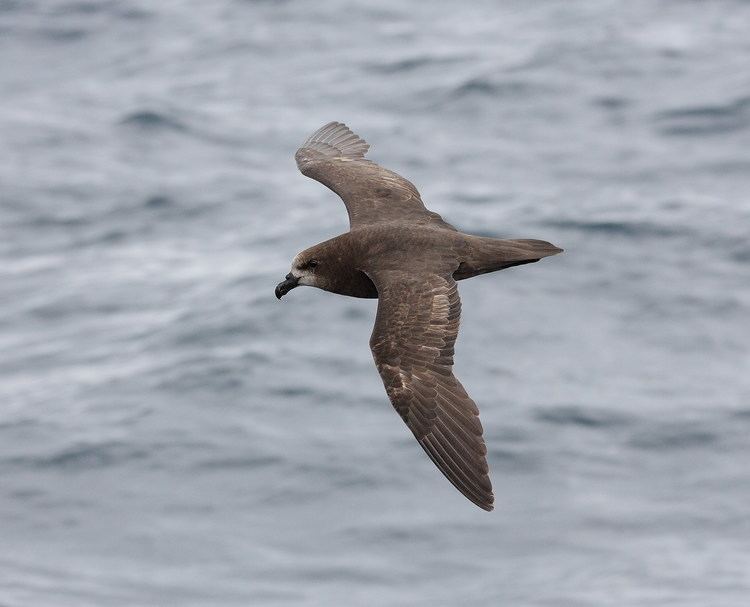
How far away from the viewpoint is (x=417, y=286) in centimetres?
989

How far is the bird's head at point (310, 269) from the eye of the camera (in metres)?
10.5

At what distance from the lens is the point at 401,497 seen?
15.3 metres

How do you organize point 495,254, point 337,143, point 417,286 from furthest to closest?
point 337,143
point 495,254
point 417,286

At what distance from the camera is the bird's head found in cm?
1053

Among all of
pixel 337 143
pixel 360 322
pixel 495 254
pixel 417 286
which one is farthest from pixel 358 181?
pixel 360 322

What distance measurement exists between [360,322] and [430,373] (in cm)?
828

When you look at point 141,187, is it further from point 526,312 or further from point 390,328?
point 390,328

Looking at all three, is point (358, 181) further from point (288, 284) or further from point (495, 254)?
point (495, 254)

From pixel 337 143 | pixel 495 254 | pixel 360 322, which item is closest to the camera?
pixel 495 254

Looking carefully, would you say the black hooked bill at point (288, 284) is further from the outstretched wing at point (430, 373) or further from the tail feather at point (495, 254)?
the tail feather at point (495, 254)

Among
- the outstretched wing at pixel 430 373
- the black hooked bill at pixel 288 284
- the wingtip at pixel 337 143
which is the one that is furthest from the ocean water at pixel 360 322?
the outstretched wing at pixel 430 373

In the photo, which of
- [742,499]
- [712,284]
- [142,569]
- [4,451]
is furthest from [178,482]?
[712,284]

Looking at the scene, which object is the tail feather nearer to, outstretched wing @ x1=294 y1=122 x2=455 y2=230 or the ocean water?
outstretched wing @ x1=294 y1=122 x2=455 y2=230

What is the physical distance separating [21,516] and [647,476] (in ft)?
21.1
